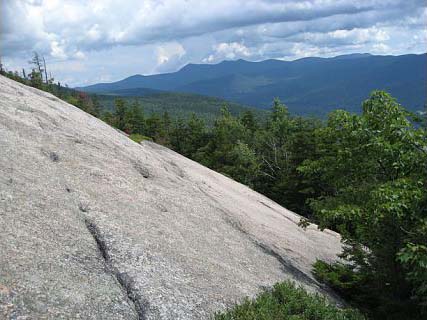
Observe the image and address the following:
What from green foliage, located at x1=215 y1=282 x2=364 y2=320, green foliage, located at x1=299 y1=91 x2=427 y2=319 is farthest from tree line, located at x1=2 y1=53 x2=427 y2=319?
green foliage, located at x1=215 y1=282 x2=364 y2=320

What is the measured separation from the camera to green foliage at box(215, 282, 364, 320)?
1284 centimetres

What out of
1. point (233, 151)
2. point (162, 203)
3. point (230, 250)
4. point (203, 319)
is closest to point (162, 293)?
point (203, 319)

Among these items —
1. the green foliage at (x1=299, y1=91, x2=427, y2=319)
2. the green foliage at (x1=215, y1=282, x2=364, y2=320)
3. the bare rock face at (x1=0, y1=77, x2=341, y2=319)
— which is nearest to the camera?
the bare rock face at (x1=0, y1=77, x2=341, y2=319)

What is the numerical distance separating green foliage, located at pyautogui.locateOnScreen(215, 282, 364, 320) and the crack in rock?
7.63 ft

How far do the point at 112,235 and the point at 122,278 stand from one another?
2.53 metres

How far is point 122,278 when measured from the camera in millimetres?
13594

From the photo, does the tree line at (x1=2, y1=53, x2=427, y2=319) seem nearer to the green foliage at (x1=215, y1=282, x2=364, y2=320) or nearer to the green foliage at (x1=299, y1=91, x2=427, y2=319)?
the green foliage at (x1=299, y1=91, x2=427, y2=319)

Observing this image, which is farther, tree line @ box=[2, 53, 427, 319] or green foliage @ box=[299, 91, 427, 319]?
green foliage @ box=[299, 91, 427, 319]

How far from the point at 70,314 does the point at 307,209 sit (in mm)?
52952

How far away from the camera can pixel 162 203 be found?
68.5 ft

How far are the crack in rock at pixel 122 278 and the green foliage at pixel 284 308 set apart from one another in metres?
2.33

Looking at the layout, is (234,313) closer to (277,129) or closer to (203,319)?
(203,319)

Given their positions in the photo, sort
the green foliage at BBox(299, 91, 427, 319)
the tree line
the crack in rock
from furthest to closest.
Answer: the green foliage at BBox(299, 91, 427, 319) < the tree line < the crack in rock

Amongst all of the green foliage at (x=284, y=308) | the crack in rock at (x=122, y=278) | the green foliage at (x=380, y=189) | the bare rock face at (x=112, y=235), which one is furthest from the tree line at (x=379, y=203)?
the crack in rock at (x=122, y=278)
